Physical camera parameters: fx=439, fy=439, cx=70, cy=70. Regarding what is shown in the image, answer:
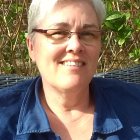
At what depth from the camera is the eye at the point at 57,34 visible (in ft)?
7.26

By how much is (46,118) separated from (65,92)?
17 centimetres

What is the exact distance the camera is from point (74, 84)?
223cm

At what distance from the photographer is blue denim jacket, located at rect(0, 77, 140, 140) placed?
224cm

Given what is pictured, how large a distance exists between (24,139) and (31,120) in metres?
0.12

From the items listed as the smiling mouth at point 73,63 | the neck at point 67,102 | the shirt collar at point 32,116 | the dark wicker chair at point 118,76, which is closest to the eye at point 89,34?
the smiling mouth at point 73,63

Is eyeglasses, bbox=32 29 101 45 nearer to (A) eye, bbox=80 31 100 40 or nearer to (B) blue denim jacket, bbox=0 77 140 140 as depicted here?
(A) eye, bbox=80 31 100 40

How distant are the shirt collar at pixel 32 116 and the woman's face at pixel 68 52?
0.57 ft

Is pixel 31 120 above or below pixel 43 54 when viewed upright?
below

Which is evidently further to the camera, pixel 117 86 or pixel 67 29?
pixel 117 86

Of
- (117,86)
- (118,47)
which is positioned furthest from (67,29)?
(118,47)

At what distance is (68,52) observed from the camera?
2199mm

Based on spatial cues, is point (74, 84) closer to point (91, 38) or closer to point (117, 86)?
point (91, 38)

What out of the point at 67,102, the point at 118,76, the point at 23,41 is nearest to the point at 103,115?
the point at 67,102

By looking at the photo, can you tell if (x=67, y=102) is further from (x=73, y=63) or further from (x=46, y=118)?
(x=73, y=63)
